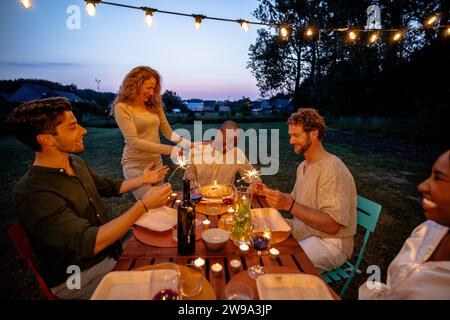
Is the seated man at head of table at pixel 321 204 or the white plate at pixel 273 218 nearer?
the white plate at pixel 273 218

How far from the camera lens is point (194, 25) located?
5078 mm

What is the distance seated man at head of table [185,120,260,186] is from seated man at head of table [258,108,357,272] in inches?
53.4

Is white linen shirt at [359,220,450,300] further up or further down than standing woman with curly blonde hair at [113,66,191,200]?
further down

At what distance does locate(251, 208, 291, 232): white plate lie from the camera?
6.71 feet

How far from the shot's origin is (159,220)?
2131 mm

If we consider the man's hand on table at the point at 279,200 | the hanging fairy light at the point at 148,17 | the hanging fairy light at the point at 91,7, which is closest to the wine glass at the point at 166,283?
the man's hand on table at the point at 279,200

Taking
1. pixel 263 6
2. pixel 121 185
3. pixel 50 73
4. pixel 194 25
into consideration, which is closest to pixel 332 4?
pixel 263 6

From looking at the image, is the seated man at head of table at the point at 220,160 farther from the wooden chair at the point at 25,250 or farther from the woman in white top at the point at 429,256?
the woman in white top at the point at 429,256

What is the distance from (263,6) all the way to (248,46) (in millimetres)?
4796

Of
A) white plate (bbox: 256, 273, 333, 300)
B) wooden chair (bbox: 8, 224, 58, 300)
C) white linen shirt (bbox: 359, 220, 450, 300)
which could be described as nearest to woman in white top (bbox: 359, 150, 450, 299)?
white linen shirt (bbox: 359, 220, 450, 300)

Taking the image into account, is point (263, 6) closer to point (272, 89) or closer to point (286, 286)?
point (272, 89)

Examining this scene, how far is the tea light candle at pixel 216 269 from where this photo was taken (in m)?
1.51

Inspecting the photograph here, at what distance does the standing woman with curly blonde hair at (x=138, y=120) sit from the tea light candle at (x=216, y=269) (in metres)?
2.01

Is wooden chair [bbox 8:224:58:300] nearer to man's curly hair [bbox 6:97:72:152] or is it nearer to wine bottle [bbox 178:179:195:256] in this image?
man's curly hair [bbox 6:97:72:152]
